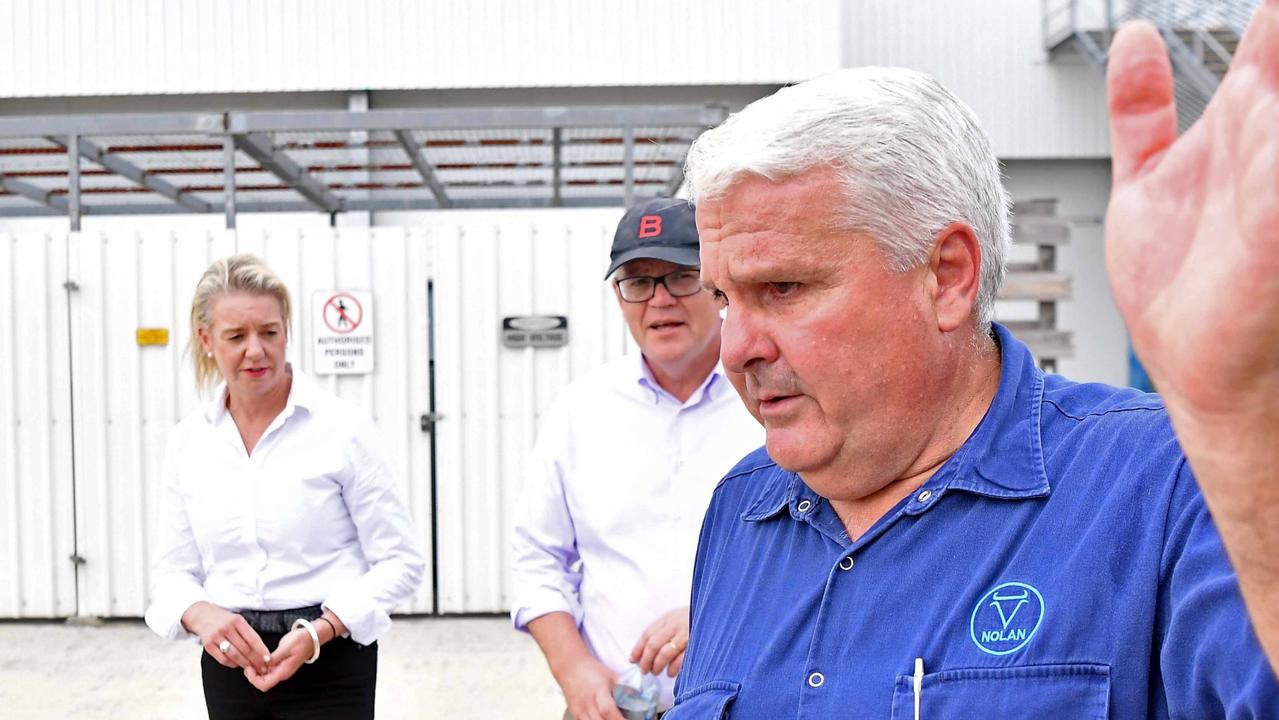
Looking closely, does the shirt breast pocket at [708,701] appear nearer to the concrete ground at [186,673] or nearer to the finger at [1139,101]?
the finger at [1139,101]

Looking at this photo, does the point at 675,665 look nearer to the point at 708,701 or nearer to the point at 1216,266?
the point at 708,701

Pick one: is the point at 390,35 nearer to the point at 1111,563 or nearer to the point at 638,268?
the point at 638,268

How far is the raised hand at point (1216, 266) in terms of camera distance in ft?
2.53

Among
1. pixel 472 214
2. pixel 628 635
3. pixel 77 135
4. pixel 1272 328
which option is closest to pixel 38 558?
pixel 77 135

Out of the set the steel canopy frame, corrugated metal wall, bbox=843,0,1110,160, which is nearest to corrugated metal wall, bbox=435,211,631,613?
the steel canopy frame

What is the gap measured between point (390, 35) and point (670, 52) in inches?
115

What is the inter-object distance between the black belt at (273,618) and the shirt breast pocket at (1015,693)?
2484 millimetres

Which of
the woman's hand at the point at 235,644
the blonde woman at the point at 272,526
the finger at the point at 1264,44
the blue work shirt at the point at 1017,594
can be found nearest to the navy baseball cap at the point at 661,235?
the blonde woman at the point at 272,526

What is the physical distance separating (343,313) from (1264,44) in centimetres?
672

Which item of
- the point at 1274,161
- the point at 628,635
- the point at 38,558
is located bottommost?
the point at 38,558

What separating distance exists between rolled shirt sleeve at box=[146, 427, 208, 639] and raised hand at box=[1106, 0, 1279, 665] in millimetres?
3084

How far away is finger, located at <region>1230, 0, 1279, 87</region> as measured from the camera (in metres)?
0.76

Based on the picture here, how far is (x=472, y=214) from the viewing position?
521 inches

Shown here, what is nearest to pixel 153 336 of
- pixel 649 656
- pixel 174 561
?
pixel 174 561
